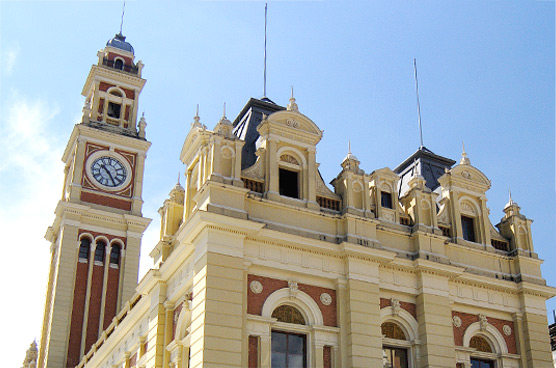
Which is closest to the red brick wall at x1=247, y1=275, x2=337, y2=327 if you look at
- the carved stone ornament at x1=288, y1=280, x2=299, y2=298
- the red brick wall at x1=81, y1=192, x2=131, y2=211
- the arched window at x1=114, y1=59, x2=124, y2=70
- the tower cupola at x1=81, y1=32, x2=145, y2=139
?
the carved stone ornament at x1=288, y1=280, x2=299, y2=298

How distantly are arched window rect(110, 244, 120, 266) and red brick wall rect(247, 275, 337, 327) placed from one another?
28856 millimetres

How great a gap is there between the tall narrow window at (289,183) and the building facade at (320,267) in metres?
0.04

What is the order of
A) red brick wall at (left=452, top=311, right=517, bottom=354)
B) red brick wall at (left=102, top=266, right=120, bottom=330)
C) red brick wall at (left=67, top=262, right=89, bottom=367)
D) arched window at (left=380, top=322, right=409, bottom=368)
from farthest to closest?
red brick wall at (left=102, top=266, right=120, bottom=330)
red brick wall at (left=67, top=262, right=89, bottom=367)
red brick wall at (left=452, top=311, right=517, bottom=354)
arched window at (left=380, top=322, right=409, bottom=368)

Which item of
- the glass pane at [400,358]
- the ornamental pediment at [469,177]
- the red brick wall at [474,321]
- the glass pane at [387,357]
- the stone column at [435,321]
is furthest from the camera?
the ornamental pediment at [469,177]

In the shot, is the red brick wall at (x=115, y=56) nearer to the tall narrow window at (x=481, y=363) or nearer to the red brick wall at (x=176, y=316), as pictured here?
the red brick wall at (x=176, y=316)

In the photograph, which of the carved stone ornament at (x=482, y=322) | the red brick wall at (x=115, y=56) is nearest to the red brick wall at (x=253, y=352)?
→ the carved stone ornament at (x=482, y=322)

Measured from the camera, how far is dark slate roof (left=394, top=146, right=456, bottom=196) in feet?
116

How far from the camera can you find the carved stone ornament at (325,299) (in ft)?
92.1

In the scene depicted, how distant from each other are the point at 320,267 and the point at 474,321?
6891 millimetres

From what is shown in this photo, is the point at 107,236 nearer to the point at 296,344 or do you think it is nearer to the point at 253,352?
the point at 296,344

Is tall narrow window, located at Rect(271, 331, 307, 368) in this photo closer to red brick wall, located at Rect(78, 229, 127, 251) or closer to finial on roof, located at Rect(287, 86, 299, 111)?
finial on roof, located at Rect(287, 86, 299, 111)

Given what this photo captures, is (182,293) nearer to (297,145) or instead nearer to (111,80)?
(297,145)

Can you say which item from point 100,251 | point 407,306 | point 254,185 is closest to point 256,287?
point 254,185

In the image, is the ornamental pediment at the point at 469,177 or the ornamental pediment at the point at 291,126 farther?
the ornamental pediment at the point at 469,177
